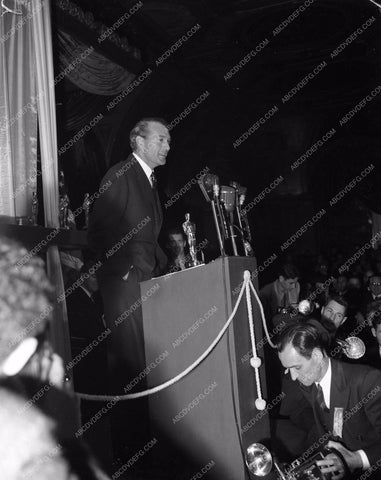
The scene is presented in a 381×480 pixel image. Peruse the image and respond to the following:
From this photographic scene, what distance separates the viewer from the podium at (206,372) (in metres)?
3.31

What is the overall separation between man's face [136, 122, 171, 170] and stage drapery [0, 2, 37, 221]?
1123 millimetres

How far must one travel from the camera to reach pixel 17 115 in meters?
5.09

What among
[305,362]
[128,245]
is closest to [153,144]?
[128,245]

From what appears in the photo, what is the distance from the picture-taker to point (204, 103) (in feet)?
40.8

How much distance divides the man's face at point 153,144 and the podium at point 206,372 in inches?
41.2

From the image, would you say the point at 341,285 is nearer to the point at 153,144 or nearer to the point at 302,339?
the point at 153,144

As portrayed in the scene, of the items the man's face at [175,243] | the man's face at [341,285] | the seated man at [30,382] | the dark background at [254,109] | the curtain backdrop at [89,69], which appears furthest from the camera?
the dark background at [254,109]

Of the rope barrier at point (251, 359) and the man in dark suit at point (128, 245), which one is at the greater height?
the man in dark suit at point (128, 245)

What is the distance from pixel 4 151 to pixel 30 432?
4002mm

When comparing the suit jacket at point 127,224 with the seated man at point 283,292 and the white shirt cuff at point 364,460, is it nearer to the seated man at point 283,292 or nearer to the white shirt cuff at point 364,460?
the white shirt cuff at point 364,460

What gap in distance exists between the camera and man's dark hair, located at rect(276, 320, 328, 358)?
3512 mm

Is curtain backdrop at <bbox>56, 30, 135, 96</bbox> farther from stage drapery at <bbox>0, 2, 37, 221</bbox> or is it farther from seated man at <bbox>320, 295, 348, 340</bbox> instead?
seated man at <bbox>320, 295, 348, 340</bbox>

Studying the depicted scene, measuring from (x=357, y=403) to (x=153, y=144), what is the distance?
221 cm

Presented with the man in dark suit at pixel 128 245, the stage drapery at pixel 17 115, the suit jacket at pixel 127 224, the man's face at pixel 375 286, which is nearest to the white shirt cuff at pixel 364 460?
the man in dark suit at pixel 128 245
